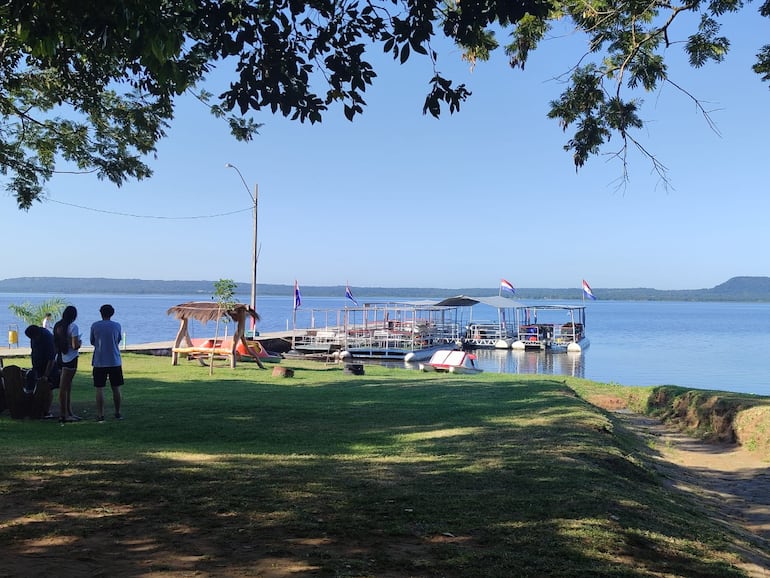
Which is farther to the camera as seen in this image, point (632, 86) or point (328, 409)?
point (328, 409)

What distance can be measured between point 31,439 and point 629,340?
219 feet

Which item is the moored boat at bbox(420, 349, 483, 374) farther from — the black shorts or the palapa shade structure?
the black shorts

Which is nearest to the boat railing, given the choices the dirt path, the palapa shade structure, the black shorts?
the palapa shade structure

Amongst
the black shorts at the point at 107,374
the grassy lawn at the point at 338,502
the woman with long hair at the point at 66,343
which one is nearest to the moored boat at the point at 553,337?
the grassy lawn at the point at 338,502

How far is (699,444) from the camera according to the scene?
11.9 metres

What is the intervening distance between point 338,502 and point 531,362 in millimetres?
38848

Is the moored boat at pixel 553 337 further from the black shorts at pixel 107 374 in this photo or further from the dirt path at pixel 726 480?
the black shorts at pixel 107 374

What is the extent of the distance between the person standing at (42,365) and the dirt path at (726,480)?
328 inches

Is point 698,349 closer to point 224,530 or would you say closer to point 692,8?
point 692,8

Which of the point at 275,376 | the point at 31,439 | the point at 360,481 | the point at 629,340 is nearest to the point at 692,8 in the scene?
the point at 360,481

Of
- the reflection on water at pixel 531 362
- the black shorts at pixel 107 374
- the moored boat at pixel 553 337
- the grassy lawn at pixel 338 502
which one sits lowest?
the reflection on water at pixel 531 362

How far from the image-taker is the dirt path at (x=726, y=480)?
5827mm

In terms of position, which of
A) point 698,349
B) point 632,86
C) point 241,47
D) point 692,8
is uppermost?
point 692,8

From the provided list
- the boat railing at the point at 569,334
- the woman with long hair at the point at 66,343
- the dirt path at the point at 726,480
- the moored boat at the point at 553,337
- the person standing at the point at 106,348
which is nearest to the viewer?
the dirt path at the point at 726,480
